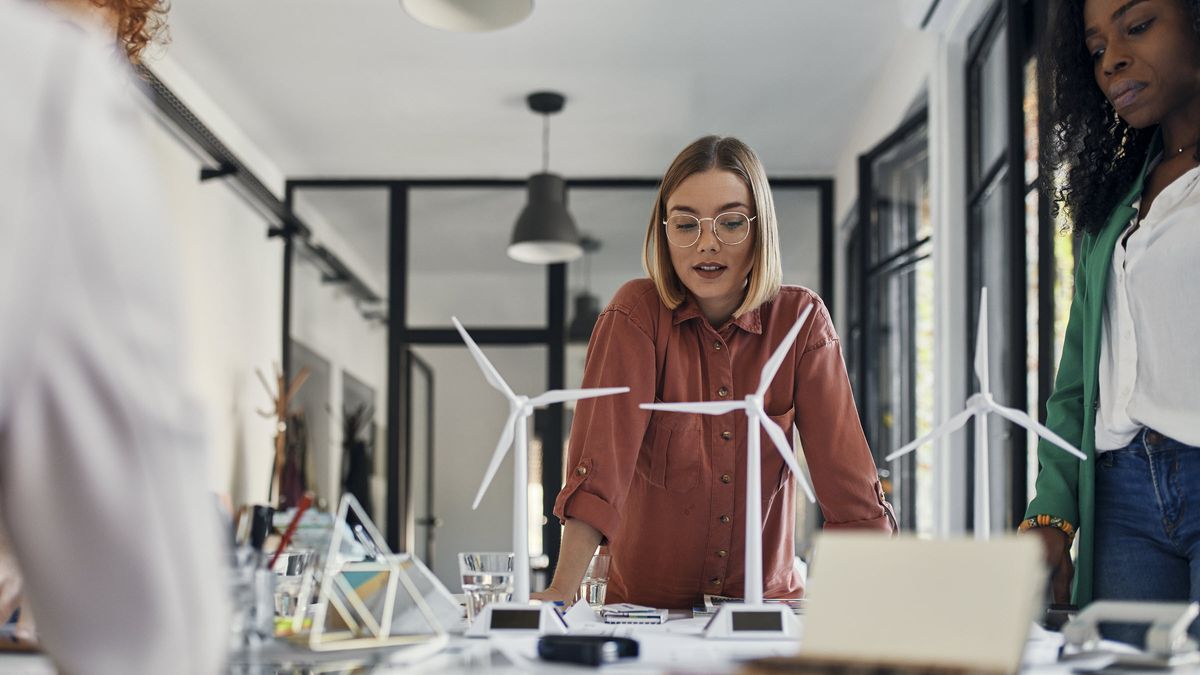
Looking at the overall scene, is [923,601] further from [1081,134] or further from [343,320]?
[343,320]

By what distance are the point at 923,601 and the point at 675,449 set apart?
3.12ft

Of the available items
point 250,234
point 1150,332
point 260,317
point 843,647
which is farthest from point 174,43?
point 843,647

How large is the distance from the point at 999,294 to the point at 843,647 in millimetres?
3322

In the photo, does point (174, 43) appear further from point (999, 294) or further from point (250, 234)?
point (999, 294)

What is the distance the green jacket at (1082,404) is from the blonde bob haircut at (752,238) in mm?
490

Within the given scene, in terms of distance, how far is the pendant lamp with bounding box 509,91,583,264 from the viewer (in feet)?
19.5

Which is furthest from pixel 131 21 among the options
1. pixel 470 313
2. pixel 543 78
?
pixel 470 313

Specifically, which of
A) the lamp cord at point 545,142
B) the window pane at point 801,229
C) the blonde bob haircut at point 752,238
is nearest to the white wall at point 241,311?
the lamp cord at point 545,142

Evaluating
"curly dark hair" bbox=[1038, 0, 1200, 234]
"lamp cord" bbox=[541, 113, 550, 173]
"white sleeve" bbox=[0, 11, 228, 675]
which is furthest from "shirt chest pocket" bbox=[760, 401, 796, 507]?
"lamp cord" bbox=[541, 113, 550, 173]

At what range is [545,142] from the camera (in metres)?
6.69

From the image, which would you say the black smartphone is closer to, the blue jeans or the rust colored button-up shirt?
the rust colored button-up shirt

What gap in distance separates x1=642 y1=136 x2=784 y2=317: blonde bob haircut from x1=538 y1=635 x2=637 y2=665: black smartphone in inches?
32.7

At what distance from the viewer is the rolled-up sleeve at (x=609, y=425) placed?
5.39 feet

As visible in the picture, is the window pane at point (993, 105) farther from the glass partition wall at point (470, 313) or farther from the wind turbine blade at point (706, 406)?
the glass partition wall at point (470, 313)
